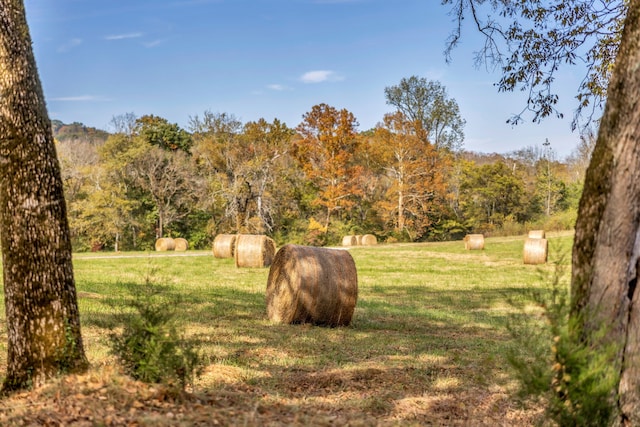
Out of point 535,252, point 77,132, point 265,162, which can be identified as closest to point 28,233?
point 535,252

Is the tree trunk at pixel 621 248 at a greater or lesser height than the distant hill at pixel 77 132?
lesser

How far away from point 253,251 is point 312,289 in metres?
13.7

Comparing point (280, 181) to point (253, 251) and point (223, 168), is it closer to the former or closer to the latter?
point (223, 168)

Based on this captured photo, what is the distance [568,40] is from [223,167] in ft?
146

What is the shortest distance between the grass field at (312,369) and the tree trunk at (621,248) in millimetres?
369

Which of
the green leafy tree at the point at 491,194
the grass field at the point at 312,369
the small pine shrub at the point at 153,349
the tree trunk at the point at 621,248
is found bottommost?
the grass field at the point at 312,369

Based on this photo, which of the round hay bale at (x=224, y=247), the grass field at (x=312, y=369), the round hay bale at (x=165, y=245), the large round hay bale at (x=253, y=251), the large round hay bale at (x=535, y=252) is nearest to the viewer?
the grass field at (x=312, y=369)

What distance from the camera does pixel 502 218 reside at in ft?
202

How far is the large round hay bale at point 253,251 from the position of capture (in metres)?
25.3

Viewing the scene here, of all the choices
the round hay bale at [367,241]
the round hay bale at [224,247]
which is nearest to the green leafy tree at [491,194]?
the round hay bale at [367,241]

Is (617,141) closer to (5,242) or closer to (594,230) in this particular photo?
(594,230)

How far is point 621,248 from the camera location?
508 centimetres

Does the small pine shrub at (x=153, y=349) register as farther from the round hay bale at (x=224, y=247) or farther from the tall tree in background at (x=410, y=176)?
the tall tree in background at (x=410, y=176)

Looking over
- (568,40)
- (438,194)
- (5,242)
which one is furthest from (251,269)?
(438,194)
